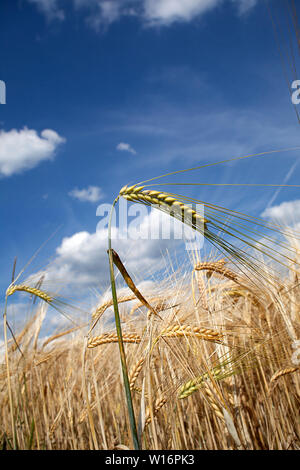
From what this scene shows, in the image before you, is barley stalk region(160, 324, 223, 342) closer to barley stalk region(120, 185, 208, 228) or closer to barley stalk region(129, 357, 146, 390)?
barley stalk region(129, 357, 146, 390)

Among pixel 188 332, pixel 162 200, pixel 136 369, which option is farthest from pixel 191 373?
pixel 162 200

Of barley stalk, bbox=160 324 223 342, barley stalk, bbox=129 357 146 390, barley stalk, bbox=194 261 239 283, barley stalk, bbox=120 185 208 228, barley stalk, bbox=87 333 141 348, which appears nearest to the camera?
barley stalk, bbox=120 185 208 228

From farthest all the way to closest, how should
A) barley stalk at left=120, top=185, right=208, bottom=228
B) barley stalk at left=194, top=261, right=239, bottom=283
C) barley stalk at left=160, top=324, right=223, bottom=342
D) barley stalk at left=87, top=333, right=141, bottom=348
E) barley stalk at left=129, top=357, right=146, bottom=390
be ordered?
barley stalk at left=194, top=261, right=239, bottom=283 → barley stalk at left=87, top=333, right=141, bottom=348 → barley stalk at left=129, top=357, right=146, bottom=390 → barley stalk at left=160, top=324, right=223, bottom=342 → barley stalk at left=120, top=185, right=208, bottom=228

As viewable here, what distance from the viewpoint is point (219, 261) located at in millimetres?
2312

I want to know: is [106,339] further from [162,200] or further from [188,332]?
[162,200]

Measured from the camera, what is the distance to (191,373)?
1429 millimetres

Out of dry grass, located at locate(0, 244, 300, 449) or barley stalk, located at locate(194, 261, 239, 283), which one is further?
barley stalk, located at locate(194, 261, 239, 283)

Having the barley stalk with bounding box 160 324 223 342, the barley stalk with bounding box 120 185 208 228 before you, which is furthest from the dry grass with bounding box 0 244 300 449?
the barley stalk with bounding box 120 185 208 228

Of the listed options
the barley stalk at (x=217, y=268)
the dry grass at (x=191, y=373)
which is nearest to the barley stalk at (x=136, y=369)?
the dry grass at (x=191, y=373)

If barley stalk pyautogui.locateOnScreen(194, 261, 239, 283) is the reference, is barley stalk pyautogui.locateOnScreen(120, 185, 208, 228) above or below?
below

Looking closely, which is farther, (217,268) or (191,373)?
(217,268)

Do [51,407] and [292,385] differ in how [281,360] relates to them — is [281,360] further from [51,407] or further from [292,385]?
[51,407]

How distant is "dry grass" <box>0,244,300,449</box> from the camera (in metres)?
1.46
